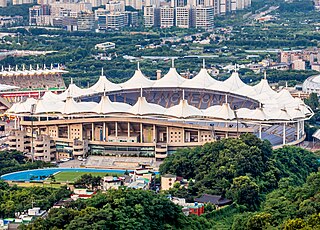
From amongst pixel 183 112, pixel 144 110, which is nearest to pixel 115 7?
pixel 144 110

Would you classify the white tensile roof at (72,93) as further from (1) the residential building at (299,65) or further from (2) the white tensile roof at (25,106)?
(1) the residential building at (299,65)

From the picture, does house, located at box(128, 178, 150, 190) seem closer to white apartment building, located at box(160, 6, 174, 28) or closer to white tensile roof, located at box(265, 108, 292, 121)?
white tensile roof, located at box(265, 108, 292, 121)

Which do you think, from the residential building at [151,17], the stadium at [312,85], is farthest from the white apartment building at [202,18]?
the stadium at [312,85]

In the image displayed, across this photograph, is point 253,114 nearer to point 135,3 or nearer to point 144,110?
point 144,110

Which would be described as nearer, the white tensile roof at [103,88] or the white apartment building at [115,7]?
the white tensile roof at [103,88]

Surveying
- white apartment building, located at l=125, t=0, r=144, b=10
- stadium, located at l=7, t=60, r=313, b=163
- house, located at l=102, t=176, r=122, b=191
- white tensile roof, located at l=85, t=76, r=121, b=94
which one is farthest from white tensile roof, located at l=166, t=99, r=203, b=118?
white apartment building, located at l=125, t=0, r=144, b=10
